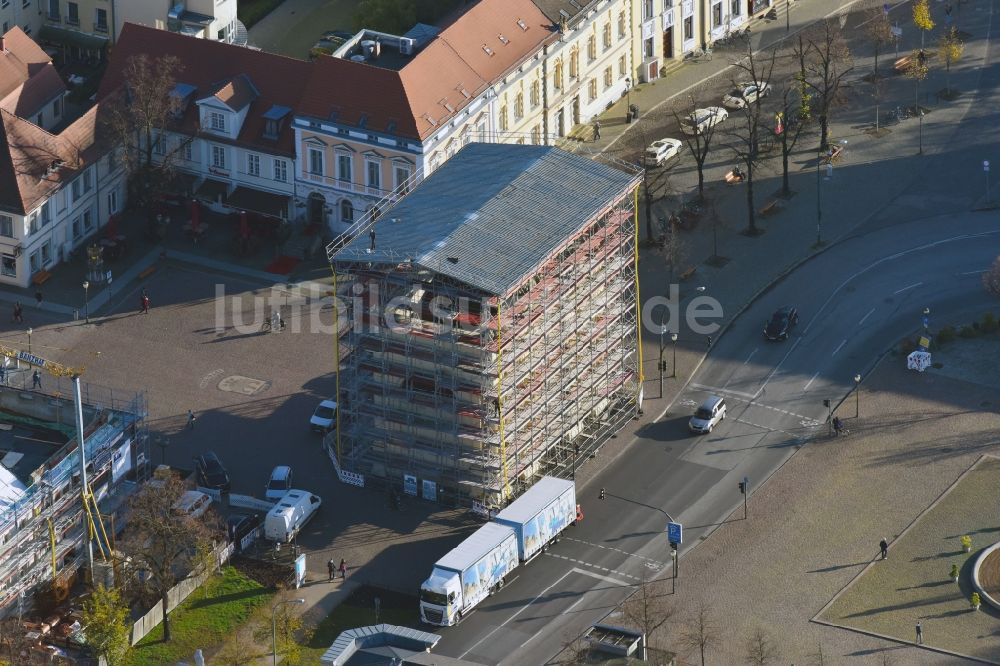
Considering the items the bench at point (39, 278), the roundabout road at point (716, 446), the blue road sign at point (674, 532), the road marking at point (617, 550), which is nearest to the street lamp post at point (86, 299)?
the bench at point (39, 278)

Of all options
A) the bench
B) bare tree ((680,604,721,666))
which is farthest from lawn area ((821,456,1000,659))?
the bench

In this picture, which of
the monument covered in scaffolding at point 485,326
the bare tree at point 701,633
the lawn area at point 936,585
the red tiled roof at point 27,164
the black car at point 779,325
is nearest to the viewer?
the bare tree at point 701,633

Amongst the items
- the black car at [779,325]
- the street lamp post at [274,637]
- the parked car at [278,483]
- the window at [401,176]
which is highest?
the window at [401,176]

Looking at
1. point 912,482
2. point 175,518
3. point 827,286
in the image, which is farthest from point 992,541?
point 175,518

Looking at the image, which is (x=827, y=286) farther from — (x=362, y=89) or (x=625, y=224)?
(x=362, y=89)

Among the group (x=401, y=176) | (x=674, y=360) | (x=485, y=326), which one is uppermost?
(x=401, y=176)

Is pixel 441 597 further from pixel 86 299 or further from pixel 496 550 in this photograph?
pixel 86 299

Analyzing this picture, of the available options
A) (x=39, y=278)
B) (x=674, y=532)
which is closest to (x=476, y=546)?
(x=674, y=532)

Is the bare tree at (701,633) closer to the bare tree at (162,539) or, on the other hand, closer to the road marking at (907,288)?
the bare tree at (162,539)
